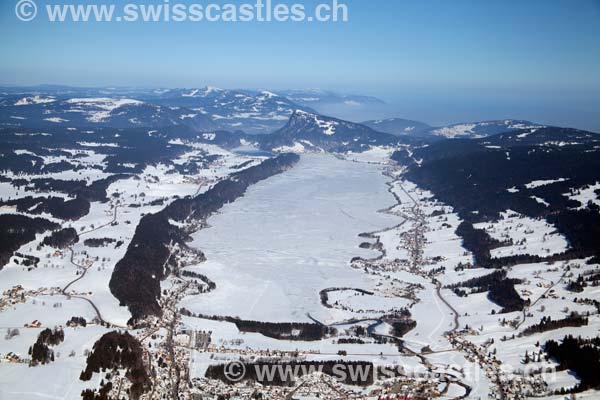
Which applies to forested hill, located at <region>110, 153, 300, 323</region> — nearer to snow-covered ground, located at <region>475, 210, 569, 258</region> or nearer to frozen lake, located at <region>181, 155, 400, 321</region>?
frozen lake, located at <region>181, 155, 400, 321</region>

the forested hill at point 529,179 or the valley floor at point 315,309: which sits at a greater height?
the forested hill at point 529,179

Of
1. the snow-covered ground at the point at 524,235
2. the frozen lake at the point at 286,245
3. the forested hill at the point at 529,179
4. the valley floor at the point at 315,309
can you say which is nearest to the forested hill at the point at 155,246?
the valley floor at the point at 315,309

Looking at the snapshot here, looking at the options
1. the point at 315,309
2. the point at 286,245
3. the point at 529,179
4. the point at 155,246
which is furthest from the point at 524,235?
the point at 155,246

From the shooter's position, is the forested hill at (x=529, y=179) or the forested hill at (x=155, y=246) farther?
the forested hill at (x=529, y=179)

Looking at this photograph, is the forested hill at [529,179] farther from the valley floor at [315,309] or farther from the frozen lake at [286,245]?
the frozen lake at [286,245]

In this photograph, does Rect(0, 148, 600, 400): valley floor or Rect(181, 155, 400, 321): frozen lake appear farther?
Rect(181, 155, 400, 321): frozen lake

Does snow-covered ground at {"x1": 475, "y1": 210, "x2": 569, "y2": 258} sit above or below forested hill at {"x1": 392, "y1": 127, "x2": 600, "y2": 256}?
below

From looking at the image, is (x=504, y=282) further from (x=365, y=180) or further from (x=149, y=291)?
(x=365, y=180)

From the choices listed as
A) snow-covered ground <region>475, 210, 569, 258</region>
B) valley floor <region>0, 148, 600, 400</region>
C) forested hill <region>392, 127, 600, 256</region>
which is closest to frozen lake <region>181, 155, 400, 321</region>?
valley floor <region>0, 148, 600, 400</region>
